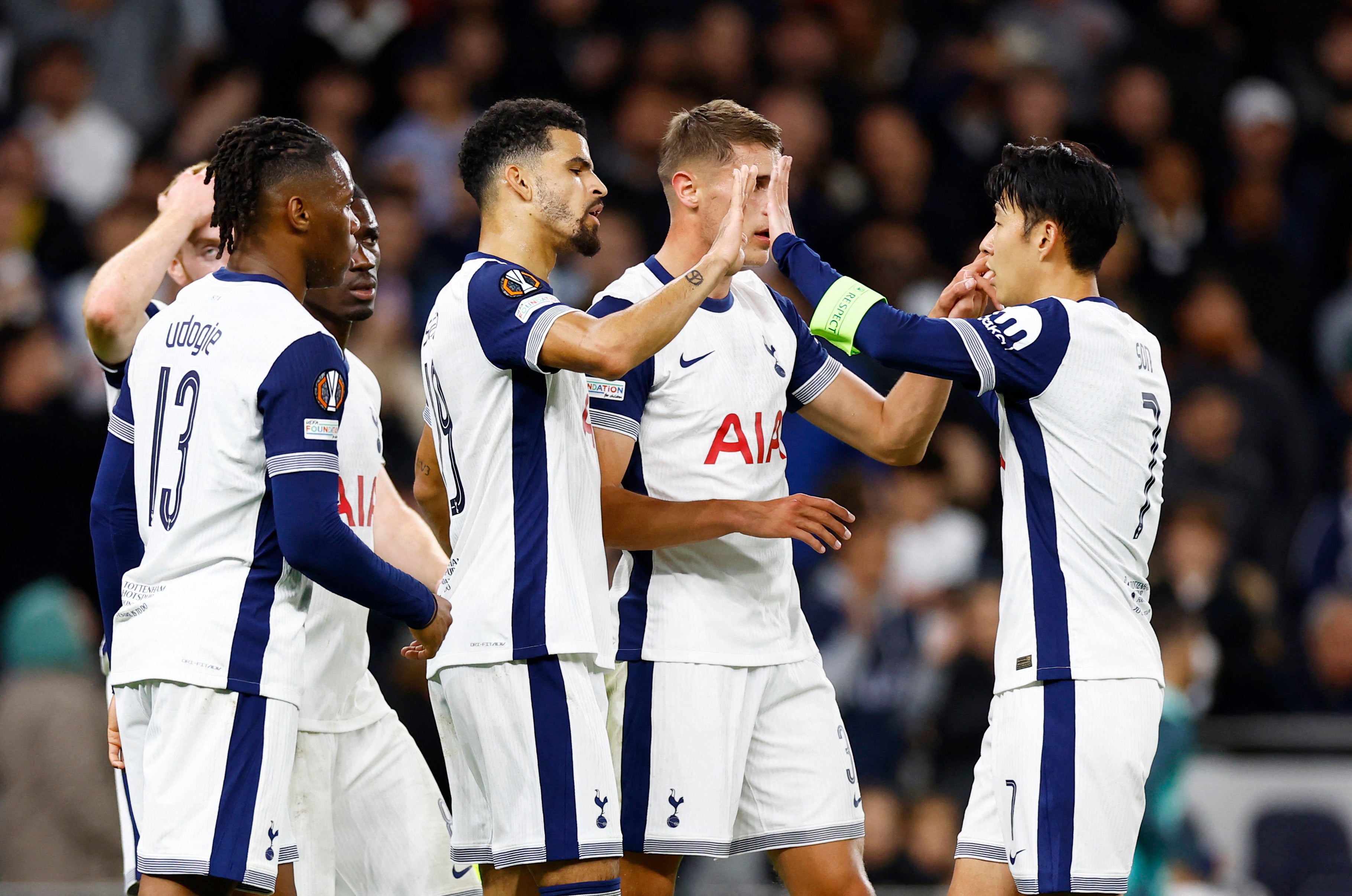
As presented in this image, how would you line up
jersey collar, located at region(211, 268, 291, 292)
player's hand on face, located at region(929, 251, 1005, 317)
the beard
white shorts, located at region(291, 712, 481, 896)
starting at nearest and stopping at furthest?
1. jersey collar, located at region(211, 268, 291, 292)
2. the beard
3. white shorts, located at region(291, 712, 481, 896)
4. player's hand on face, located at region(929, 251, 1005, 317)

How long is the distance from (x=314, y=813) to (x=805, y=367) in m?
2.23

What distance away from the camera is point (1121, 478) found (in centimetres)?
486

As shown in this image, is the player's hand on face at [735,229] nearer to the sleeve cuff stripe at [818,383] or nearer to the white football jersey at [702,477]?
the white football jersey at [702,477]

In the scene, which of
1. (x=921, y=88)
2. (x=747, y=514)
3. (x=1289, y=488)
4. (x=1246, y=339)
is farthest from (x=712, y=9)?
(x=747, y=514)

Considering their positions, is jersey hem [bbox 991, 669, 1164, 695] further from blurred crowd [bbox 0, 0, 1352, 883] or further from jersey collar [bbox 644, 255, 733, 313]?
blurred crowd [bbox 0, 0, 1352, 883]

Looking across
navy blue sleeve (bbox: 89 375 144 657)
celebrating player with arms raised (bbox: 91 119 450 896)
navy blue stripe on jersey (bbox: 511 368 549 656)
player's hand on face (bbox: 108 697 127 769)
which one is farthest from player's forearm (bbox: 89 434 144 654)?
navy blue stripe on jersey (bbox: 511 368 549 656)

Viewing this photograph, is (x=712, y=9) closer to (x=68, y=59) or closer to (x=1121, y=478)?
(x=68, y=59)

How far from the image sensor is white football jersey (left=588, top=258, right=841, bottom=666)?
5.27 m

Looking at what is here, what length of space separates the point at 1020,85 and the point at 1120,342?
7.87 m

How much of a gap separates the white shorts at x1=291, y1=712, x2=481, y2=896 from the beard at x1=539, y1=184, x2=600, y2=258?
1741 millimetres

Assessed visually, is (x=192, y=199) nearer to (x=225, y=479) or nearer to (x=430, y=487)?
(x=430, y=487)

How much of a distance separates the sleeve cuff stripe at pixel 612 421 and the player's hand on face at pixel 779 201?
76 centimetres

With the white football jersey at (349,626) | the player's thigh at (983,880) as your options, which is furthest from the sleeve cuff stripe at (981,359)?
the white football jersey at (349,626)

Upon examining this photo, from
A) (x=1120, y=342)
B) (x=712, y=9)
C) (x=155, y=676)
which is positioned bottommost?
(x=155, y=676)
